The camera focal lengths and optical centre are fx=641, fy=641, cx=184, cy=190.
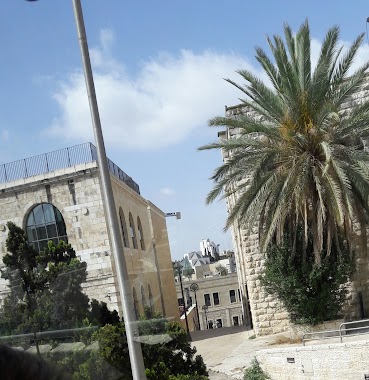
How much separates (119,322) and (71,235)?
9144mm

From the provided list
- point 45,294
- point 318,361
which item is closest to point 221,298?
point 318,361

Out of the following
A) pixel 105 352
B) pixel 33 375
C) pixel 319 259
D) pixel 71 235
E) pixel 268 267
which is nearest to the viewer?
pixel 33 375

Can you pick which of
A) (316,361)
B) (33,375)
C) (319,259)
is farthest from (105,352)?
(33,375)

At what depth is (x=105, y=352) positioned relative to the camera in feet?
30.8

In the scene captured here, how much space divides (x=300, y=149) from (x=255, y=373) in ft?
17.6

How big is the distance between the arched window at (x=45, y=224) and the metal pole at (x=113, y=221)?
12121mm

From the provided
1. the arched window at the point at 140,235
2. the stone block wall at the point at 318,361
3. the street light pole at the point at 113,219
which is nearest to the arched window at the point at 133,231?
the arched window at the point at 140,235

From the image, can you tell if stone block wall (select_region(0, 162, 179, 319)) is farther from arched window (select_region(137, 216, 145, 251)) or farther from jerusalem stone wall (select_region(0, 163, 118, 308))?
arched window (select_region(137, 216, 145, 251))

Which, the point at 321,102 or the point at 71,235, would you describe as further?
the point at 71,235

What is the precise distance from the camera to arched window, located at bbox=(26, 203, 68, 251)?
19.2 metres

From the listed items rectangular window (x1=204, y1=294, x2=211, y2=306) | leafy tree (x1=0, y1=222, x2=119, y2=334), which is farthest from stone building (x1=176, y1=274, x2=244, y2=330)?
leafy tree (x1=0, y1=222, x2=119, y2=334)

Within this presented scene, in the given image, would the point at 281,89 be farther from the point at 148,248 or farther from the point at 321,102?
the point at 148,248

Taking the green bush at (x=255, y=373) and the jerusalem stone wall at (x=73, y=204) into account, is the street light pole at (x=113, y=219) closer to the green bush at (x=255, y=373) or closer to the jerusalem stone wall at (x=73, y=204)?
the green bush at (x=255, y=373)

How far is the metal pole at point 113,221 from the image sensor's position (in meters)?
7.22
